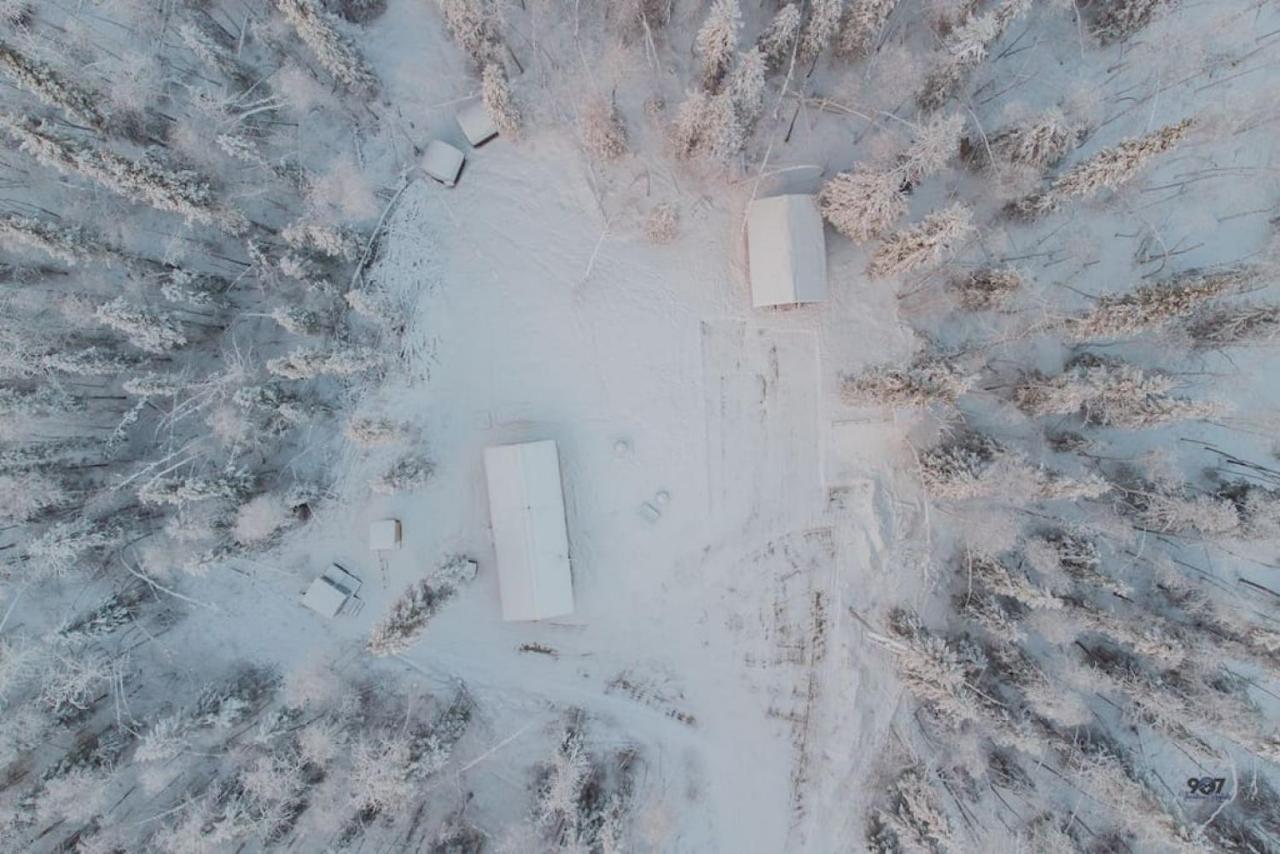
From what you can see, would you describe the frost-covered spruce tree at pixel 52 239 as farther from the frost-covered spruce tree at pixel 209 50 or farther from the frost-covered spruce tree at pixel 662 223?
the frost-covered spruce tree at pixel 662 223

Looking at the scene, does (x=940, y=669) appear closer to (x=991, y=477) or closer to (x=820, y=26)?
(x=991, y=477)

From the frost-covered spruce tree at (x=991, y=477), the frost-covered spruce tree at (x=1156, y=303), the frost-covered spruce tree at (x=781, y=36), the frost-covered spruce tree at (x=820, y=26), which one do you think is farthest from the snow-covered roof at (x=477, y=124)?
the frost-covered spruce tree at (x=1156, y=303)

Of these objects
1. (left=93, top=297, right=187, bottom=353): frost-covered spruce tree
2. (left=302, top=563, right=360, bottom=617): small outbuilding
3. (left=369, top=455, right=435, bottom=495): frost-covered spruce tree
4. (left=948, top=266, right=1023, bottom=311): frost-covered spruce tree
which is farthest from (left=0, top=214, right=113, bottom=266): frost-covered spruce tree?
(left=948, top=266, right=1023, bottom=311): frost-covered spruce tree

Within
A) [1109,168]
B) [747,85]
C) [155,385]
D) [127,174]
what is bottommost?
[155,385]

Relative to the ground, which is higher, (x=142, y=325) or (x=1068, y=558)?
(x=142, y=325)

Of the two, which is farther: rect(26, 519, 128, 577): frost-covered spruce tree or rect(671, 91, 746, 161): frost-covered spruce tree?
rect(26, 519, 128, 577): frost-covered spruce tree

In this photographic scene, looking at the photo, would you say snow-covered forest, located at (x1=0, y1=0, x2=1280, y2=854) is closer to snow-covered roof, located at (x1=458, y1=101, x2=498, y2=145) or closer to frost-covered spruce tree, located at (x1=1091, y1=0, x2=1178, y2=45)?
frost-covered spruce tree, located at (x1=1091, y1=0, x2=1178, y2=45)

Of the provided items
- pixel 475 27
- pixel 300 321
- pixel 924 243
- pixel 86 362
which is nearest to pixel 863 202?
pixel 924 243
